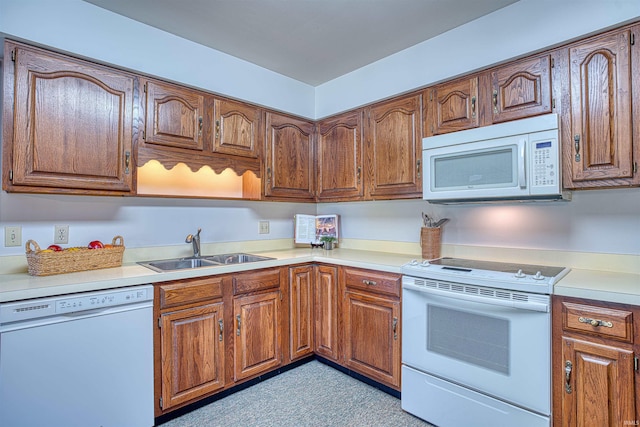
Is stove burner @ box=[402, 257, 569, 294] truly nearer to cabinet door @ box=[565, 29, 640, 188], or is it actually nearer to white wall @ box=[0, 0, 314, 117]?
cabinet door @ box=[565, 29, 640, 188]

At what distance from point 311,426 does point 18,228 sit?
1.99 meters

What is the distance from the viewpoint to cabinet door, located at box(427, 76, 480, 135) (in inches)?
79.3

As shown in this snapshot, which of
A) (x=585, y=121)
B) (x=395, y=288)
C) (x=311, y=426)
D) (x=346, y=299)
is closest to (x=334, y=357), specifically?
(x=346, y=299)

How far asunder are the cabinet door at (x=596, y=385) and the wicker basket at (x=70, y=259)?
7.86 ft

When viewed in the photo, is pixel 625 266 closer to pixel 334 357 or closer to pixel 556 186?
pixel 556 186

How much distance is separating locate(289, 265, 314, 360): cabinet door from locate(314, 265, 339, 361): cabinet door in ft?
0.18

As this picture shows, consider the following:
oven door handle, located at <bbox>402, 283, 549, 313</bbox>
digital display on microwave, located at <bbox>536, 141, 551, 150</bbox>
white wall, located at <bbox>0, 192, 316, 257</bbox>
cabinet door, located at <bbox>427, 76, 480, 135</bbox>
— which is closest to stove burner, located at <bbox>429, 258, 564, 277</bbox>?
oven door handle, located at <bbox>402, 283, 549, 313</bbox>

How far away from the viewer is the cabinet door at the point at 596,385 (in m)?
1.32

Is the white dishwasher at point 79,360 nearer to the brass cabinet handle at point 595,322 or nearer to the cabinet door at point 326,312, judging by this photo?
the cabinet door at point 326,312

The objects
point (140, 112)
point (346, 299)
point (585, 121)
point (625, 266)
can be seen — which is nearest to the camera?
point (585, 121)

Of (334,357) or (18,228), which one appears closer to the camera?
(18,228)

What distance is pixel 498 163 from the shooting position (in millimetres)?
1852

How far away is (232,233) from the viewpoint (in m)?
2.74

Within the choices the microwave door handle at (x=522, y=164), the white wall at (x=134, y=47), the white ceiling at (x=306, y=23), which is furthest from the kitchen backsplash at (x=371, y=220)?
the white ceiling at (x=306, y=23)
